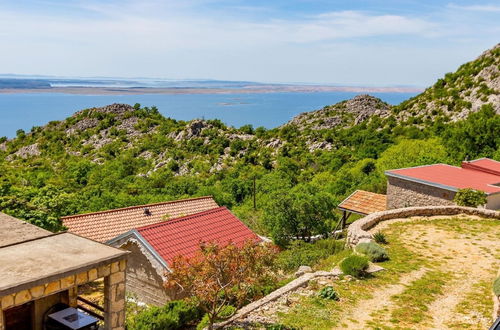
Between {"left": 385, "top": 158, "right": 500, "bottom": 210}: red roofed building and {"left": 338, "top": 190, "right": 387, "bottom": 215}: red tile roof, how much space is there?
577 mm

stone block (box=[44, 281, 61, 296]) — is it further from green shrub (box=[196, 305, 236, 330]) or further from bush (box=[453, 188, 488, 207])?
bush (box=[453, 188, 488, 207])

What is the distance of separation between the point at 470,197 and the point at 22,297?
23270 millimetres

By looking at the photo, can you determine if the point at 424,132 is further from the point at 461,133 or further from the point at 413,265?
the point at 413,265

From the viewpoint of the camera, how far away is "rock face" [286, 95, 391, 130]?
9088 cm

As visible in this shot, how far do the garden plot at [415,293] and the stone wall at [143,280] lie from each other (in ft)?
19.3

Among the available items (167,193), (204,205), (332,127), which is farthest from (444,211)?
(332,127)

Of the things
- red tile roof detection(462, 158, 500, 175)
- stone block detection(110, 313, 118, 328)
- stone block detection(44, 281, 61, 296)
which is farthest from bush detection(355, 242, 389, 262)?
red tile roof detection(462, 158, 500, 175)

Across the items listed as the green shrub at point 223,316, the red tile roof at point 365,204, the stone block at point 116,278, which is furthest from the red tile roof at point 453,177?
the stone block at point 116,278

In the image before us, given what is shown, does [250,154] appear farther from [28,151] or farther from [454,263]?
[454,263]

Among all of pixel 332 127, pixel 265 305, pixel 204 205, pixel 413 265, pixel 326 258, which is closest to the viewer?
pixel 265 305

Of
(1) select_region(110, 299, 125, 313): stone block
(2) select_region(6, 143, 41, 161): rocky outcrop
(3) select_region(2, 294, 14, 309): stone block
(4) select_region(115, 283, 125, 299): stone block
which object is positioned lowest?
(2) select_region(6, 143, 41, 161): rocky outcrop

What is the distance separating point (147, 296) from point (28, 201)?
28.3ft

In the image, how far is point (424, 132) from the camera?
59.9 metres

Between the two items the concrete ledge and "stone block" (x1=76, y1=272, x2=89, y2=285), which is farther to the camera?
the concrete ledge
